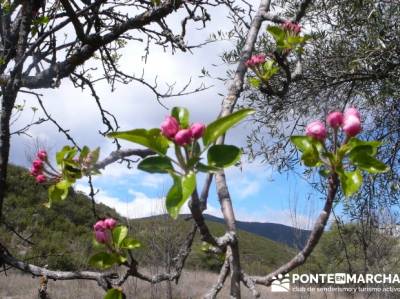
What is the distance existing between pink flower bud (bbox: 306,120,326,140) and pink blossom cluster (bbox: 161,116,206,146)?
15 cm

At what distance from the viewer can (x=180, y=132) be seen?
0.56m

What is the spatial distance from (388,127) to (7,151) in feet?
13.5

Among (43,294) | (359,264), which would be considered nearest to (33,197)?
(359,264)

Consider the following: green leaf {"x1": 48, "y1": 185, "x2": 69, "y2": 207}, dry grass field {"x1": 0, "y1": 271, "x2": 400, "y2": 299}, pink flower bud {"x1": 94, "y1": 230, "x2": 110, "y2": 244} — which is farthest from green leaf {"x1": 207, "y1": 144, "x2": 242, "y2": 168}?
dry grass field {"x1": 0, "y1": 271, "x2": 400, "y2": 299}

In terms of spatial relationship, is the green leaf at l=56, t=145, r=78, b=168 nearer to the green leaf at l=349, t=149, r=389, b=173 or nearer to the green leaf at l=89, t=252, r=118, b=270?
the green leaf at l=89, t=252, r=118, b=270

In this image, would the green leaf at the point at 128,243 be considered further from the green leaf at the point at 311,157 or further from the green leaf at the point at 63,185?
the green leaf at the point at 311,157

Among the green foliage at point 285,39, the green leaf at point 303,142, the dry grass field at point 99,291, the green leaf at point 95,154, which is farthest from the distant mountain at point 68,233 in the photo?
the green leaf at point 303,142

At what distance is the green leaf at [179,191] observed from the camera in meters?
0.56

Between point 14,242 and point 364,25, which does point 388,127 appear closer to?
point 364,25

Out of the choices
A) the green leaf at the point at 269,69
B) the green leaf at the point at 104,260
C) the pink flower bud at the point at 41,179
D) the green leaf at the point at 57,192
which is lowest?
the green leaf at the point at 104,260

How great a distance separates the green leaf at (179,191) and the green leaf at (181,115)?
0.08 meters

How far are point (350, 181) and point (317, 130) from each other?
83 millimetres

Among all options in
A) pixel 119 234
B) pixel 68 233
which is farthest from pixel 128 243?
pixel 68 233

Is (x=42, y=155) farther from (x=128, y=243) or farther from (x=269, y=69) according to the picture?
(x=269, y=69)
